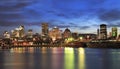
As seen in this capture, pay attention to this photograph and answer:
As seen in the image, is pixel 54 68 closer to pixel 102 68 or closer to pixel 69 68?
pixel 69 68

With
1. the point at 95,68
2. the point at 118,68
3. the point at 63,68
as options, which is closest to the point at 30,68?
the point at 63,68

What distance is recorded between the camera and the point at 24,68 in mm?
66375

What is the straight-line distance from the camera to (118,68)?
219 ft

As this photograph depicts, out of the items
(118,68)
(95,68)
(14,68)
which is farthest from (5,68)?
(118,68)

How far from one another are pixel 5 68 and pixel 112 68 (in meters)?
19.8

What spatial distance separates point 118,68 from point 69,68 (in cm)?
897

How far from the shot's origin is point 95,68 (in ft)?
221

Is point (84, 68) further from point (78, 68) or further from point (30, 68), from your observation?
point (30, 68)

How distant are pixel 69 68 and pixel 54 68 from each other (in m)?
2.87

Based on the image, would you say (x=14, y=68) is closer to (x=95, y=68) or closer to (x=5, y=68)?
(x=5, y=68)

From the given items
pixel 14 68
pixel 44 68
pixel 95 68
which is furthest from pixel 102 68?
pixel 14 68

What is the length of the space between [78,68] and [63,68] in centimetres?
282

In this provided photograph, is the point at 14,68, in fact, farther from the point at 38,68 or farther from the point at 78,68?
the point at 78,68

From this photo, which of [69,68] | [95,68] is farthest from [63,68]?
[95,68]
